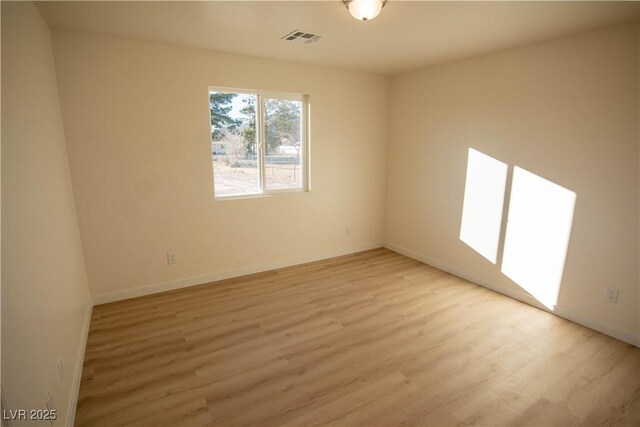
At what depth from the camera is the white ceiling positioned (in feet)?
7.22

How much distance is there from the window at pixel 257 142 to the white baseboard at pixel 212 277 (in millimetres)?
895

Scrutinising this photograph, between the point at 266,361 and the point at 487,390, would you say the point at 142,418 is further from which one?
the point at 487,390

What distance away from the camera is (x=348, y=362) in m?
2.33

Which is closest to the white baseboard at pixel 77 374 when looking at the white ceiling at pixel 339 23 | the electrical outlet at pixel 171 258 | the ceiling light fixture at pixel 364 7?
the electrical outlet at pixel 171 258

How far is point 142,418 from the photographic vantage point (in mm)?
1840

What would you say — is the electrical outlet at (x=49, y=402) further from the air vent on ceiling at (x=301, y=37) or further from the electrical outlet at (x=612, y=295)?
the electrical outlet at (x=612, y=295)

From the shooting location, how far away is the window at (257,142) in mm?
3580

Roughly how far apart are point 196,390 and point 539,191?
323 cm

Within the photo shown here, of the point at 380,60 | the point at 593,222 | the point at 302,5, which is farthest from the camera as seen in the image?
the point at 380,60

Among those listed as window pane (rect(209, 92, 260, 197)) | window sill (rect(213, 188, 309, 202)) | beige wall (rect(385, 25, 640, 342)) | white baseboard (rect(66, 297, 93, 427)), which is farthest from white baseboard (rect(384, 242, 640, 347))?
white baseboard (rect(66, 297, 93, 427))

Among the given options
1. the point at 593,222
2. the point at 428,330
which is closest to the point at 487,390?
the point at 428,330

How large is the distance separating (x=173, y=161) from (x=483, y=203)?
3265 millimetres

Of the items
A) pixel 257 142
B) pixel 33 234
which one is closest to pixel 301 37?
pixel 257 142

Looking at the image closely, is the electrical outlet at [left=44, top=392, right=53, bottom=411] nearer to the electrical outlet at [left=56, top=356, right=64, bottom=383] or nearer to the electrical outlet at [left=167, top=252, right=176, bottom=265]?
the electrical outlet at [left=56, top=356, right=64, bottom=383]
